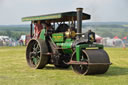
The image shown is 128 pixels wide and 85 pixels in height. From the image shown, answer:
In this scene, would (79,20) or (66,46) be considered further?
(66,46)

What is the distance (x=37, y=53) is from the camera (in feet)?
37.1

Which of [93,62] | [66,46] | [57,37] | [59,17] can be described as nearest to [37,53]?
[57,37]

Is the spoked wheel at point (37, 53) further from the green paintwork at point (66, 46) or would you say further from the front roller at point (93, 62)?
the front roller at point (93, 62)

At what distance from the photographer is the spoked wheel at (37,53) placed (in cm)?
1085

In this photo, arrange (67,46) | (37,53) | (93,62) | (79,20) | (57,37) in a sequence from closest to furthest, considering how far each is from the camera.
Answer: (93,62) → (79,20) → (67,46) → (57,37) → (37,53)

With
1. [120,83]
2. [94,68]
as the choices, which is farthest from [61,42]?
[120,83]

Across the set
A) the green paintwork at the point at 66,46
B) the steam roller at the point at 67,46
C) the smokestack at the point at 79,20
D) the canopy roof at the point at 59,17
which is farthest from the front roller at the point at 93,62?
the canopy roof at the point at 59,17

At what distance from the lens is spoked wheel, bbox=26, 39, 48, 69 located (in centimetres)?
1085

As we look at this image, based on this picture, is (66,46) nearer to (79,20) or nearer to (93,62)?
(79,20)

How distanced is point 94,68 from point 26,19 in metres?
4.94

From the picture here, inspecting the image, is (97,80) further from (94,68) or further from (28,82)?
(28,82)

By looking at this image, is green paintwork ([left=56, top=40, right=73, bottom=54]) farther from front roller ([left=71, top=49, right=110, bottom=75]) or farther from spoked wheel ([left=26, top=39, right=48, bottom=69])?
front roller ([left=71, top=49, right=110, bottom=75])

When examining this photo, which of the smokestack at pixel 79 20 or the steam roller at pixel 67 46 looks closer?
the steam roller at pixel 67 46

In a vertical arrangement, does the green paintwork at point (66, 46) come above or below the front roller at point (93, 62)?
above
